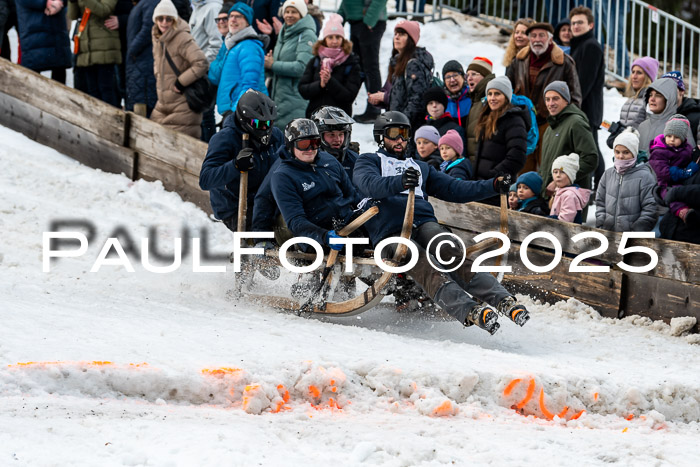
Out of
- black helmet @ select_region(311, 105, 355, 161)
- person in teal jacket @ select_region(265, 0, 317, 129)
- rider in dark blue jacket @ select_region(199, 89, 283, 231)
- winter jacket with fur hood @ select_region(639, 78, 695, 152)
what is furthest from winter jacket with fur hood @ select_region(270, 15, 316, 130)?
winter jacket with fur hood @ select_region(639, 78, 695, 152)

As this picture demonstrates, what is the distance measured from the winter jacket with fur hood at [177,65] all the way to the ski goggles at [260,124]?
269cm

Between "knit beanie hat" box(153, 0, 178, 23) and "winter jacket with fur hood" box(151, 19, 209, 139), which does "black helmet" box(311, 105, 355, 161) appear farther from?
"knit beanie hat" box(153, 0, 178, 23)

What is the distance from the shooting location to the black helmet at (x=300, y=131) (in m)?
7.22

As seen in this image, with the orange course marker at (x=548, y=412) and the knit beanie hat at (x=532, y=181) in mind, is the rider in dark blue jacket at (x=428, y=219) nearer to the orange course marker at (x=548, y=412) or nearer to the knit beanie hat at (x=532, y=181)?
the orange course marker at (x=548, y=412)

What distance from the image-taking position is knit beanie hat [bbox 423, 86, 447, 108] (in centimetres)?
931

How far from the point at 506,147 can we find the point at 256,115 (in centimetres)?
234

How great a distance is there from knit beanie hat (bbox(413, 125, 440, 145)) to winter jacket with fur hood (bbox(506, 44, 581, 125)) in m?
1.04

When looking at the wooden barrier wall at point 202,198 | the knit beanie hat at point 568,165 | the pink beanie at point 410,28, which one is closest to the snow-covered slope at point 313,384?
the wooden barrier wall at point 202,198

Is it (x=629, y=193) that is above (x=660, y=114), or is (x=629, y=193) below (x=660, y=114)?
below

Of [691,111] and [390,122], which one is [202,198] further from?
[691,111]

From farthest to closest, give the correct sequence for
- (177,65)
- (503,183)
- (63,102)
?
(63,102), (177,65), (503,183)

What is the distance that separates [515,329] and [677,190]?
155 centimetres

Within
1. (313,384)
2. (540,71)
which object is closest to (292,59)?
(540,71)

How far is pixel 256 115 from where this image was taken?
757 cm
